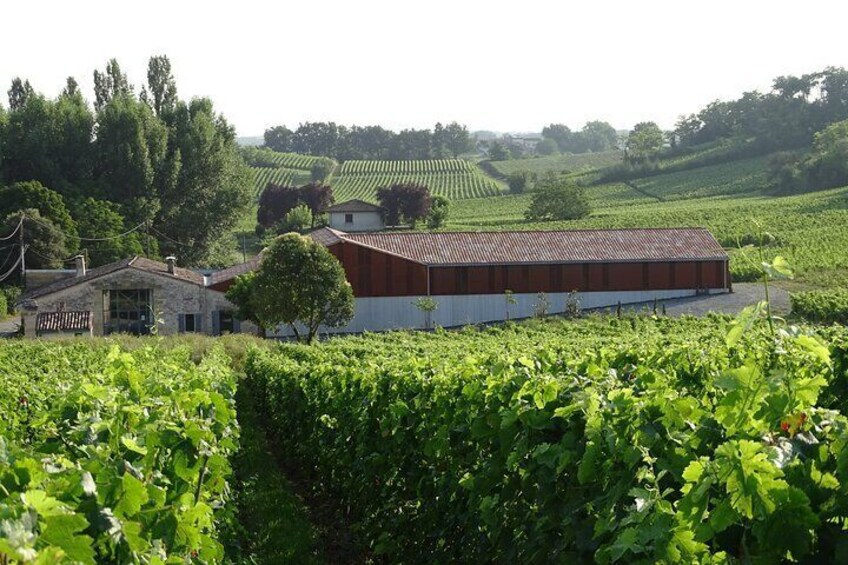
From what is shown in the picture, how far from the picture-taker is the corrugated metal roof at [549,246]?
163 ft

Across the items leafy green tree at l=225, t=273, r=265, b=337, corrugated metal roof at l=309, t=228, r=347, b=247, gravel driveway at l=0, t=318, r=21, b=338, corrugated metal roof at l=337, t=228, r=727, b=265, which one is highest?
corrugated metal roof at l=309, t=228, r=347, b=247

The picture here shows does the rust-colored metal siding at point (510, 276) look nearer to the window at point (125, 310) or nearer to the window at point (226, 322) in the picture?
the window at point (226, 322)

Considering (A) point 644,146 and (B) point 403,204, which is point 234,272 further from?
(A) point 644,146

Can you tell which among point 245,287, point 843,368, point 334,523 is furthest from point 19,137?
point 843,368

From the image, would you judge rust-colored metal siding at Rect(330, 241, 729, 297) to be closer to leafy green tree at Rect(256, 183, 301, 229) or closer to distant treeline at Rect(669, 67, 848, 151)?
leafy green tree at Rect(256, 183, 301, 229)

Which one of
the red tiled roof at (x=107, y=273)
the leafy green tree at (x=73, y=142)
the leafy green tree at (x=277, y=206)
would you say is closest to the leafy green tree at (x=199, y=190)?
the leafy green tree at (x=73, y=142)

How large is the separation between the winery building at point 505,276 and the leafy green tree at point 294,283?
32.8 feet

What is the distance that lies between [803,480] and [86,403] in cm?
465

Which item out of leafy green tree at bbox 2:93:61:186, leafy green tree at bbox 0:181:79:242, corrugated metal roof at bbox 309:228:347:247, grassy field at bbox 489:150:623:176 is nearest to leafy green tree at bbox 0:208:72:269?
leafy green tree at bbox 0:181:79:242

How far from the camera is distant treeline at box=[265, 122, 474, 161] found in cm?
17400

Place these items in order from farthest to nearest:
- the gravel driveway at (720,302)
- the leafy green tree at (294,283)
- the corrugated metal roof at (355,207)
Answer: the corrugated metal roof at (355,207)
the gravel driveway at (720,302)
the leafy green tree at (294,283)

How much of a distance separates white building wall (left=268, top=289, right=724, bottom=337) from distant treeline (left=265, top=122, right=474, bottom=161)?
4840 inches

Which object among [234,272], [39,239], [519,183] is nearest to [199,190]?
[39,239]

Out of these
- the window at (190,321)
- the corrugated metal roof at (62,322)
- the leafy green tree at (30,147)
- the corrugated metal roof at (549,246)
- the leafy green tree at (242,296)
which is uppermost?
the leafy green tree at (30,147)
